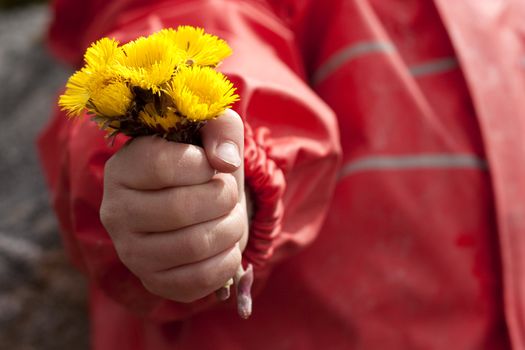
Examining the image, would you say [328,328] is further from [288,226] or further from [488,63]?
[488,63]

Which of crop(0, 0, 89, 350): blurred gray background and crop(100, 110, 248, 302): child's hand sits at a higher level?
crop(100, 110, 248, 302): child's hand

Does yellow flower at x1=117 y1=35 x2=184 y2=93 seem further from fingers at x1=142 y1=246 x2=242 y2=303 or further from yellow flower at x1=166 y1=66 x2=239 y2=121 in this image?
fingers at x1=142 y1=246 x2=242 y2=303

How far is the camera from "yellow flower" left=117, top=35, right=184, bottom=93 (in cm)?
25

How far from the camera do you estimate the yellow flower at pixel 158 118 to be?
0.87ft

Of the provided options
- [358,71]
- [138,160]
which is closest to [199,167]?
[138,160]

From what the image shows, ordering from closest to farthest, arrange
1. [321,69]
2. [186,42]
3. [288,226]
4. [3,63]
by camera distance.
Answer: [186,42] < [288,226] < [321,69] < [3,63]

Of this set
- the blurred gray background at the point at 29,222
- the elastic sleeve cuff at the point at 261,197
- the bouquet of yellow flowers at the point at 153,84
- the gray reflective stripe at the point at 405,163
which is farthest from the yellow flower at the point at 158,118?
the blurred gray background at the point at 29,222

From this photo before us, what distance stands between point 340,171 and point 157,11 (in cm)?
21

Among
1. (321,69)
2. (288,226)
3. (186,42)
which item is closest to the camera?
(186,42)

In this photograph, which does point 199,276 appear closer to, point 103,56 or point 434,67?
point 103,56

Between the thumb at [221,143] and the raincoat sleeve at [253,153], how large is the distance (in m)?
0.07

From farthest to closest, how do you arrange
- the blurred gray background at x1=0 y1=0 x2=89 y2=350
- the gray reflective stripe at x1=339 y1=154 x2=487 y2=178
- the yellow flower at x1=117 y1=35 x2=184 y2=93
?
the blurred gray background at x1=0 y1=0 x2=89 y2=350 → the gray reflective stripe at x1=339 y1=154 x2=487 y2=178 → the yellow flower at x1=117 y1=35 x2=184 y2=93

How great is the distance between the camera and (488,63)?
0.52 meters

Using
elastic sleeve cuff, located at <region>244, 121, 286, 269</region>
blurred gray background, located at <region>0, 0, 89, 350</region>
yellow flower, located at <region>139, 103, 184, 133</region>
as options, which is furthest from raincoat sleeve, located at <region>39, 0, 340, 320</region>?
blurred gray background, located at <region>0, 0, 89, 350</region>
